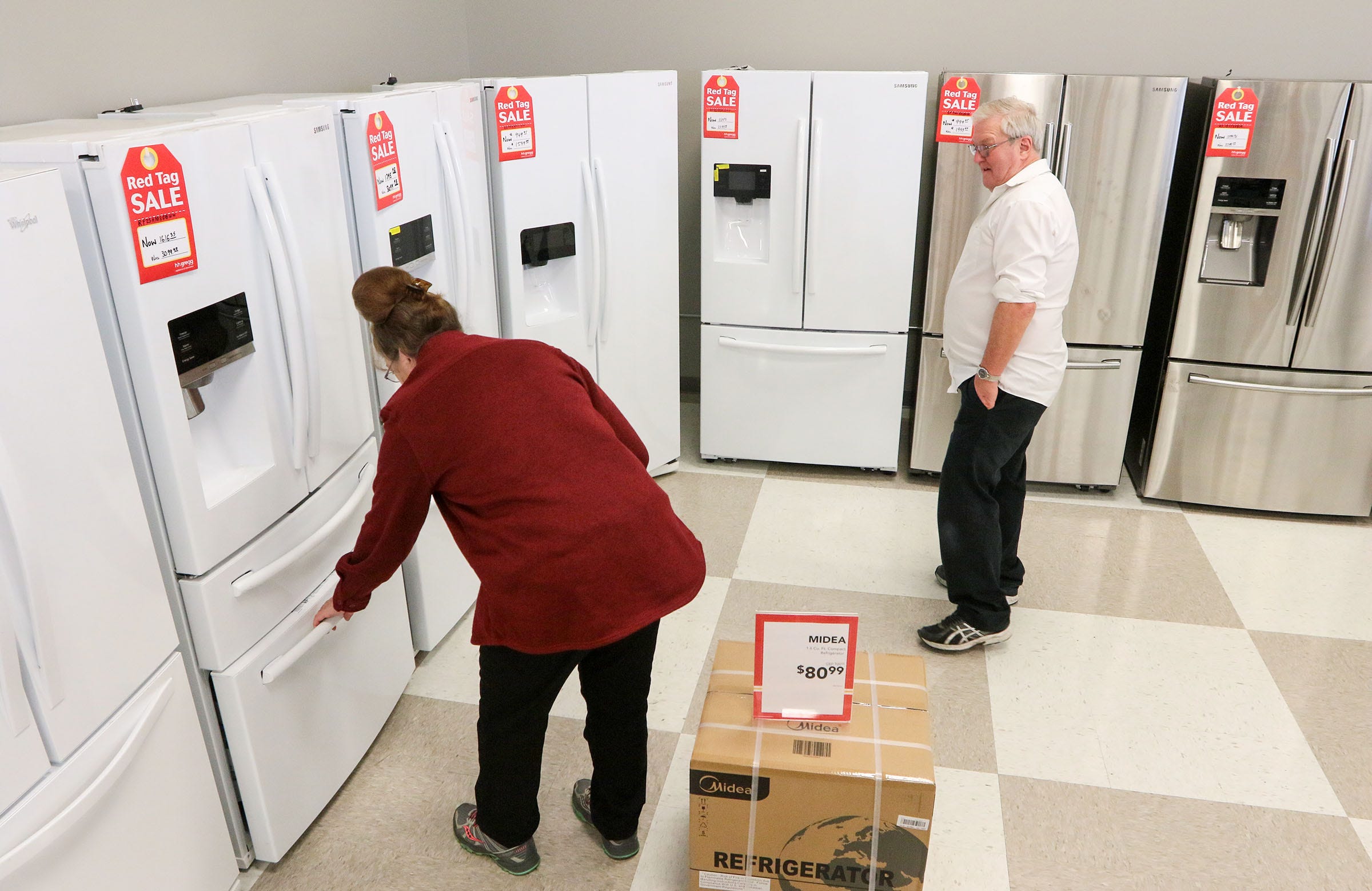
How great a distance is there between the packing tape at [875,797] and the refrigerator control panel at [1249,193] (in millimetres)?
2541

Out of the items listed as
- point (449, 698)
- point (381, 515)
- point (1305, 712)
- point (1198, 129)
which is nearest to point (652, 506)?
point (381, 515)

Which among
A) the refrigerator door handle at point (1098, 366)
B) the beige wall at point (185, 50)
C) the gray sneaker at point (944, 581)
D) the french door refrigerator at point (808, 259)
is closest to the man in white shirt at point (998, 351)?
the gray sneaker at point (944, 581)

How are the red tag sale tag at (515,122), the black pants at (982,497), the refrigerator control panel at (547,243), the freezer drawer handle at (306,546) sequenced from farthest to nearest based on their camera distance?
the refrigerator control panel at (547,243) → the red tag sale tag at (515,122) → the black pants at (982,497) → the freezer drawer handle at (306,546)

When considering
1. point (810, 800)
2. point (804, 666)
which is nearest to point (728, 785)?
point (810, 800)

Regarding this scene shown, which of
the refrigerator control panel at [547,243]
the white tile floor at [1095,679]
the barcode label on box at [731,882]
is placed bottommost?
the white tile floor at [1095,679]

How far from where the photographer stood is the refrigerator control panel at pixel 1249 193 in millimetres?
3414

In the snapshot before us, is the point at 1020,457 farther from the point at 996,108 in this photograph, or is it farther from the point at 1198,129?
the point at 1198,129

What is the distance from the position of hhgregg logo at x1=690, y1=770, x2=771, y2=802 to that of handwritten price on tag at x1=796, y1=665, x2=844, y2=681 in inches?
8.3

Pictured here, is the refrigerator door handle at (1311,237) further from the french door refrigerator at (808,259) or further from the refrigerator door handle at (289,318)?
the refrigerator door handle at (289,318)

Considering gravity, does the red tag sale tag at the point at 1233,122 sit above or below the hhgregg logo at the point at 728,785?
above

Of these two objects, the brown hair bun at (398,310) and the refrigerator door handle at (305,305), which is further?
the refrigerator door handle at (305,305)

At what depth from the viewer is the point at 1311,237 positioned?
3412 mm

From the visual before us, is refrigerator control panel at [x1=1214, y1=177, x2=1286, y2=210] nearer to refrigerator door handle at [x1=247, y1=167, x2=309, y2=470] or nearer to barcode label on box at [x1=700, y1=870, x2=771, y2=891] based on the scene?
barcode label on box at [x1=700, y1=870, x2=771, y2=891]

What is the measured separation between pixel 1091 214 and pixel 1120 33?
100 centimetres
